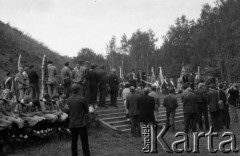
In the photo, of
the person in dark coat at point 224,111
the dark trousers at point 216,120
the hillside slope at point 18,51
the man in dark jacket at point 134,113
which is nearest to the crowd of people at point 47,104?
the man in dark jacket at point 134,113

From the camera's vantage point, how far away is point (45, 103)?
11.8 meters

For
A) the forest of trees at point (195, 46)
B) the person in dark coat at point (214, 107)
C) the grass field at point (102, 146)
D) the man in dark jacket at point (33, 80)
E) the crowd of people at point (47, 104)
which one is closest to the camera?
the crowd of people at point (47, 104)

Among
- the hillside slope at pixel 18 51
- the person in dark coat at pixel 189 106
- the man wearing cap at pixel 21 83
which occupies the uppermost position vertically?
the hillside slope at pixel 18 51

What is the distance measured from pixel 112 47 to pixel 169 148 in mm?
62310

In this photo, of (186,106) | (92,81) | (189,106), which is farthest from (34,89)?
(189,106)

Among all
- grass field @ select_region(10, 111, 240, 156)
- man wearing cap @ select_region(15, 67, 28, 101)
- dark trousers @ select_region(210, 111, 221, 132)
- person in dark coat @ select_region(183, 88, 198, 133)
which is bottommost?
grass field @ select_region(10, 111, 240, 156)

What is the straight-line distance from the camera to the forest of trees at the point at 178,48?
29.9 meters

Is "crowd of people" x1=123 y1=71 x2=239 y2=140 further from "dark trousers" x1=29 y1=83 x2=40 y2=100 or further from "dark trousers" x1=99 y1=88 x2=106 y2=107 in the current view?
"dark trousers" x1=29 y1=83 x2=40 y2=100

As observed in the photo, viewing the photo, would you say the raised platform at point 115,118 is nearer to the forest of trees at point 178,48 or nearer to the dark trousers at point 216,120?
the dark trousers at point 216,120

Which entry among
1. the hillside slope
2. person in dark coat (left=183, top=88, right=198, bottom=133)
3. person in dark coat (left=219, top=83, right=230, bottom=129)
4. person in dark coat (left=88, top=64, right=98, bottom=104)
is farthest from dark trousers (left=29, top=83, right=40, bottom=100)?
the hillside slope

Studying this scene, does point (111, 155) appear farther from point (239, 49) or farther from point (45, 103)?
point (239, 49)

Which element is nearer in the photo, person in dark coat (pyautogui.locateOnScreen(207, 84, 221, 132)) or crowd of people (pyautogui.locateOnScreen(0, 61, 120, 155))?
crowd of people (pyautogui.locateOnScreen(0, 61, 120, 155))

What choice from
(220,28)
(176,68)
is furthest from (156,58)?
(220,28)

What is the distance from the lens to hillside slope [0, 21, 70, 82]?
2545 centimetres
